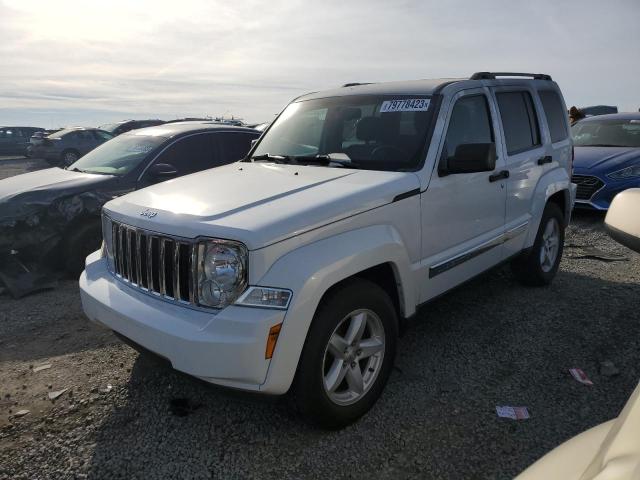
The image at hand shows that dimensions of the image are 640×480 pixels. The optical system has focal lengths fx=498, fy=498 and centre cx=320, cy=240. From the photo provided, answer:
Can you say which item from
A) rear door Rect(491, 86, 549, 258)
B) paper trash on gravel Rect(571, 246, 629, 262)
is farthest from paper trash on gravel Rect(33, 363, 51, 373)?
paper trash on gravel Rect(571, 246, 629, 262)

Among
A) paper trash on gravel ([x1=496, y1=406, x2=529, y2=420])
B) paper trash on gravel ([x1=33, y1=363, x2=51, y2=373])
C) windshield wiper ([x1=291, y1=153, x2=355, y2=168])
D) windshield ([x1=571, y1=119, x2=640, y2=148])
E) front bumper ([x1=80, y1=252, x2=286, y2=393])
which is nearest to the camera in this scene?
front bumper ([x1=80, y1=252, x2=286, y2=393])

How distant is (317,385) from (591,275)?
13.4 feet

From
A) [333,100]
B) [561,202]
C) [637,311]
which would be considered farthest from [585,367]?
[333,100]

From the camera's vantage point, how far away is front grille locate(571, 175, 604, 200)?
7660 mm

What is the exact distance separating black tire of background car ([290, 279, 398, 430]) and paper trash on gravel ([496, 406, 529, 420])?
726 mm

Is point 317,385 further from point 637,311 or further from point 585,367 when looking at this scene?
point 637,311

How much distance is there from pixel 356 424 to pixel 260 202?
137 cm

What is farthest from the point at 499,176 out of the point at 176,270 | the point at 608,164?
the point at 608,164

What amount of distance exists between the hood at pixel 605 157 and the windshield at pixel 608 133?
34 centimetres

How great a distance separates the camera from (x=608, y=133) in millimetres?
8820

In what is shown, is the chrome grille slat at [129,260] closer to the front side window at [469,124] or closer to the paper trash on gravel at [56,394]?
the paper trash on gravel at [56,394]

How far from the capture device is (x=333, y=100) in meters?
4.02

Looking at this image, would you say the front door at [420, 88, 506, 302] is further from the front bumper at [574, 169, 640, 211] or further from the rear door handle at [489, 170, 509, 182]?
the front bumper at [574, 169, 640, 211]

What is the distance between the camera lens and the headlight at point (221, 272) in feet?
7.74
